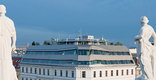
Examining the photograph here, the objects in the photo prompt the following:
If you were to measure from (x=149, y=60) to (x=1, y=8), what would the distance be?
774 centimetres

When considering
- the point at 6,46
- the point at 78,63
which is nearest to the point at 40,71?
the point at 78,63

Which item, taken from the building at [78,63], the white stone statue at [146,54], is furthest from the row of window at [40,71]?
the white stone statue at [146,54]

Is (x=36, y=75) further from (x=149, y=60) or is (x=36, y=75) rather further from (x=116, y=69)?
(x=149, y=60)

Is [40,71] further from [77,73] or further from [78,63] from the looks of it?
[78,63]

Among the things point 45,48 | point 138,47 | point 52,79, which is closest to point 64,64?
point 52,79

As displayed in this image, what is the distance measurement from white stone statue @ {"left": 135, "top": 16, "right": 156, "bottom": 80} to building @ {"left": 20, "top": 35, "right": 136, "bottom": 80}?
214 ft

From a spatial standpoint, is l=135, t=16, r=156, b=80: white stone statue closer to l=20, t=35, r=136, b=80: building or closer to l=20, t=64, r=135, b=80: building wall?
l=20, t=35, r=136, b=80: building

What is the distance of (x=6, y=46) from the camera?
13.8 meters

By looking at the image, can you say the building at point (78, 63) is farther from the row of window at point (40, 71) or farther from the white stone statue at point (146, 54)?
the white stone statue at point (146, 54)

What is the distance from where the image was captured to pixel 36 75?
96.9 m

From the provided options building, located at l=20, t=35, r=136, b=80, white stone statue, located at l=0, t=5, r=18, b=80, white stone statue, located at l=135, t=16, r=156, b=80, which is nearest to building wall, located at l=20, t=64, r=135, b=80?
building, located at l=20, t=35, r=136, b=80

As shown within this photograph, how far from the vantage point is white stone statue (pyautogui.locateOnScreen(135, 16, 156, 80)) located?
14500mm

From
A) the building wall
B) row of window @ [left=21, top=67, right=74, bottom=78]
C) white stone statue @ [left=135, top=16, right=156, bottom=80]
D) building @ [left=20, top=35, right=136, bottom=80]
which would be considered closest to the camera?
white stone statue @ [left=135, top=16, right=156, bottom=80]

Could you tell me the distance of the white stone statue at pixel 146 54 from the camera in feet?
47.6
